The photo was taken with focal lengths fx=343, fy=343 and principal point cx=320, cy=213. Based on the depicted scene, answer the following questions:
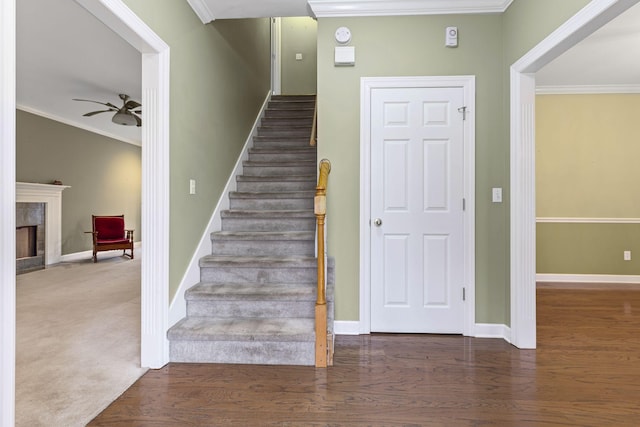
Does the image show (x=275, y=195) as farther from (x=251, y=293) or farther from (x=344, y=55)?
(x=344, y=55)

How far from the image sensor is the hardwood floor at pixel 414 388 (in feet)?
5.42

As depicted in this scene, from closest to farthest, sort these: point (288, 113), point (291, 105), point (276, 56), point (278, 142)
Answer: point (278, 142) → point (288, 113) → point (291, 105) → point (276, 56)

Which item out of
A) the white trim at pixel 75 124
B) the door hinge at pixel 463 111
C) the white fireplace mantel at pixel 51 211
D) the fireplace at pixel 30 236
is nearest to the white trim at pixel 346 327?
the door hinge at pixel 463 111

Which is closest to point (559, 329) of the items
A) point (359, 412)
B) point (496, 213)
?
point (496, 213)

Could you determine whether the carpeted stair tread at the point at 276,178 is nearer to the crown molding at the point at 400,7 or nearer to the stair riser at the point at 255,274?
the stair riser at the point at 255,274

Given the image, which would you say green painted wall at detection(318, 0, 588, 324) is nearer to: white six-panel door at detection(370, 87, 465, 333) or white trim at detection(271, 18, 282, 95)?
white six-panel door at detection(370, 87, 465, 333)

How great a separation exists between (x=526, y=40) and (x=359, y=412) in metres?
2.57

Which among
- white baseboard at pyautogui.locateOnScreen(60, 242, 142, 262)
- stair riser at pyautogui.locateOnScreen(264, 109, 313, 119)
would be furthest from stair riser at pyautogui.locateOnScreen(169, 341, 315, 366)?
white baseboard at pyautogui.locateOnScreen(60, 242, 142, 262)

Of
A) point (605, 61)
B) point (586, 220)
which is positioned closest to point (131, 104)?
point (605, 61)

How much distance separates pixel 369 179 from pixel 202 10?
185 cm

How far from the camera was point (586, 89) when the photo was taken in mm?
4332

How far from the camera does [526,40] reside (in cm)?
235

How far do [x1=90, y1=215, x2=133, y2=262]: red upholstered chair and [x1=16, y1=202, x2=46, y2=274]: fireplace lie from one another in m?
0.73

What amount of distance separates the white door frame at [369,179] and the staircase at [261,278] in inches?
13.3
